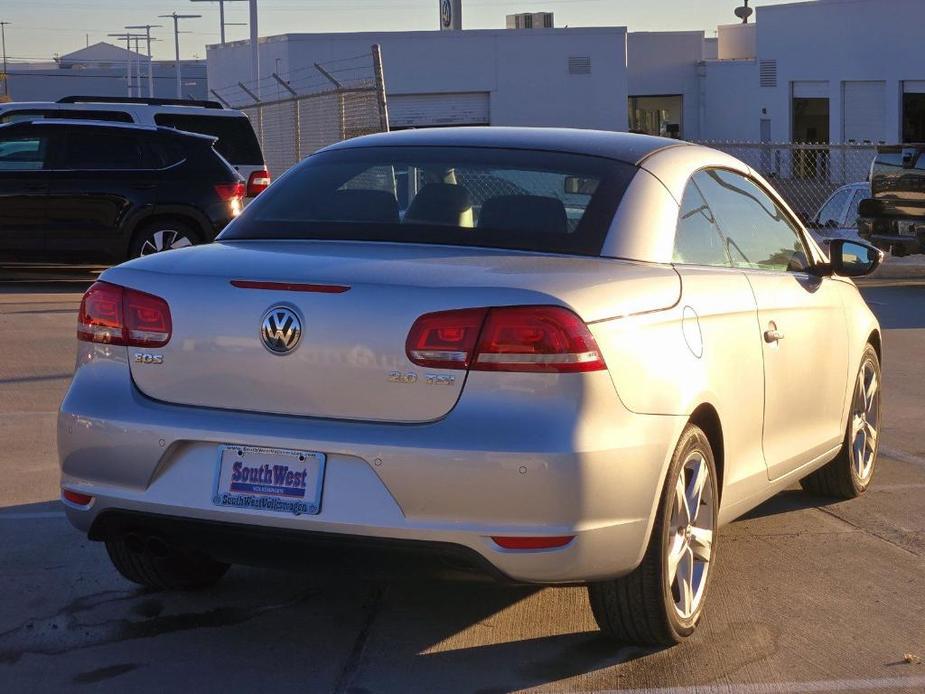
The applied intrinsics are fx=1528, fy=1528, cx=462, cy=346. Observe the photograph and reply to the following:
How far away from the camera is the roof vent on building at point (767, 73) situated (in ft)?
161

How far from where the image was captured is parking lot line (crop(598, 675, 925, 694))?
447cm

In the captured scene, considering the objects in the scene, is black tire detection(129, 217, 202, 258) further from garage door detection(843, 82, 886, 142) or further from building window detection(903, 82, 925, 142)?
garage door detection(843, 82, 886, 142)

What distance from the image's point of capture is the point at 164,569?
208 inches

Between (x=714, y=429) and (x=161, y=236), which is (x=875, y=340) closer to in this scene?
(x=714, y=429)

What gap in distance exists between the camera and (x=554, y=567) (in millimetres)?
4266

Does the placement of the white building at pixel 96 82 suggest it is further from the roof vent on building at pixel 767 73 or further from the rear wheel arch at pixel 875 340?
the rear wheel arch at pixel 875 340

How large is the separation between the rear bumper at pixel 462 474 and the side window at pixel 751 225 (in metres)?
1.37

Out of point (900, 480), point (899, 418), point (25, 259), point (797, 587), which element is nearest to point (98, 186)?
point (25, 259)

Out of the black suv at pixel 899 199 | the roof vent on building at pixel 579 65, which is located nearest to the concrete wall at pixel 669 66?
the roof vent on building at pixel 579 65

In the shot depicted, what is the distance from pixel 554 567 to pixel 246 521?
882 millimetres

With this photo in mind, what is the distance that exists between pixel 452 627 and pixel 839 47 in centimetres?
4110

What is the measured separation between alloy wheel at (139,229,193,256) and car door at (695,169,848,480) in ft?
34.6

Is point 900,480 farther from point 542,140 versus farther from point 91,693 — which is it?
point 91,693

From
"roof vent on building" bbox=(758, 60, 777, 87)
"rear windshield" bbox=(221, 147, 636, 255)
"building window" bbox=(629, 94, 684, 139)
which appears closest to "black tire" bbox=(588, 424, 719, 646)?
"rear windshield" bbox=(221, 147, 636, 255)
